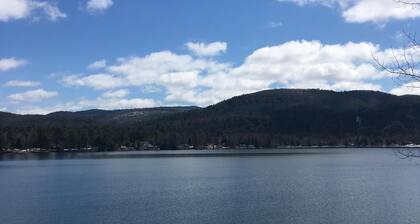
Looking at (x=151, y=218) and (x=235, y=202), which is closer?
(x=151, y=218)

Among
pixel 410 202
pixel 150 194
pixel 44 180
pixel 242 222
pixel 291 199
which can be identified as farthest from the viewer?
pixel 44 180

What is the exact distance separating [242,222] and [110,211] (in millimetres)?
13360

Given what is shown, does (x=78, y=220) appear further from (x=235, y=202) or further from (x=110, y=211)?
(x=235, y=202)

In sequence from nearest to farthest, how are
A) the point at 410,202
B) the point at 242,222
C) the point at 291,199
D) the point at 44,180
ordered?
1. the point at 242,222
2. the point at 410,202
3. the point at 291,199
4. the point at 44,180

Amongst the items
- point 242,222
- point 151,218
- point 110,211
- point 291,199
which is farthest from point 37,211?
point 291,199

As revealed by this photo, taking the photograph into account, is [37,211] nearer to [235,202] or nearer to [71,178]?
[235,202]

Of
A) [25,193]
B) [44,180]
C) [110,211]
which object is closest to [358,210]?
[110,211]

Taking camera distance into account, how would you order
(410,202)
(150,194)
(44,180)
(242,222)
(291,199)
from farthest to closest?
(44,180)
(150,194)
(291,199)
(410,202)
(242,222)

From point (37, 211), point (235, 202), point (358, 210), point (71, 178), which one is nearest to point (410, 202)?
point (358, 210)

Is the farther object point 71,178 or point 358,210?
point 71,178

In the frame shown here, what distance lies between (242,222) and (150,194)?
75.4 ft

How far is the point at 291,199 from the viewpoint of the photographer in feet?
193

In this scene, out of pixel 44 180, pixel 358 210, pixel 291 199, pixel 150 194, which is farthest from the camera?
pixel 44 180

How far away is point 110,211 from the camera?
168 ft
